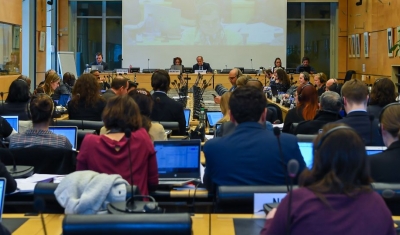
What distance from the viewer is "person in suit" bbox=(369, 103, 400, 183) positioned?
333cm

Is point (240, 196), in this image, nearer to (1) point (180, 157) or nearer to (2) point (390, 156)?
(2) point (390, 156)

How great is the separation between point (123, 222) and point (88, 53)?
63.9ft

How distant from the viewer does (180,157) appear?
3.99 m

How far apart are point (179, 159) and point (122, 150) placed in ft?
1.93

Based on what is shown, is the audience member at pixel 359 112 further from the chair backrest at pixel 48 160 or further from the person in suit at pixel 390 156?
the chair backrest at pixel 48 160

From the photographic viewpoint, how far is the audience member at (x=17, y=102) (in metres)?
6.87

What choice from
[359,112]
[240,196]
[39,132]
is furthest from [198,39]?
[240,196]

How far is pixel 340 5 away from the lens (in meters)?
20.0

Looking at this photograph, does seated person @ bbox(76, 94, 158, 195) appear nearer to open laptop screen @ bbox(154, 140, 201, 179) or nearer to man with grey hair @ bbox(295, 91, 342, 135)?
open laptop screen @ bbox(154, 140, 201, 179)

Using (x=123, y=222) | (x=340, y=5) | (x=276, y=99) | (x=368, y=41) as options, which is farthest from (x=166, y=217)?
(x=340, y=5)

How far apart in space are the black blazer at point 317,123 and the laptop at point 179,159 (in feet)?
6.14

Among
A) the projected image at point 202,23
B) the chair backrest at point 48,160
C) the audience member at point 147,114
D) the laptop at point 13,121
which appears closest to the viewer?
the chair backrest at point 48,160

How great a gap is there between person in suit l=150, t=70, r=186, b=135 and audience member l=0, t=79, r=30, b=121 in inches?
53.2

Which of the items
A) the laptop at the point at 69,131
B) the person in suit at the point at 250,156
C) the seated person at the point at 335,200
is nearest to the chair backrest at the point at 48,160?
the laptop at the point at 69,131
